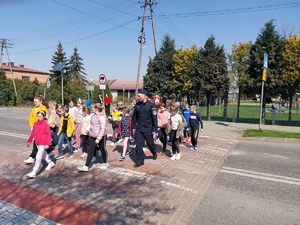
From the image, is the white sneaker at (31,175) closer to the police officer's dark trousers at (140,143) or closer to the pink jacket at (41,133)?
the pink jacket at (41,133)

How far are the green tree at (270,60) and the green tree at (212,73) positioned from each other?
2.06 m

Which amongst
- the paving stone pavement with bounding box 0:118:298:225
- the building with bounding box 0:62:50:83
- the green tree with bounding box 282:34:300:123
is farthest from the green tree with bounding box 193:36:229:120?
the building with bounding box 0:62:50:83

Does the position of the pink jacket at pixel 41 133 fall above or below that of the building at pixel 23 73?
below

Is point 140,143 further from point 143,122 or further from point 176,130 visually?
point 176,130

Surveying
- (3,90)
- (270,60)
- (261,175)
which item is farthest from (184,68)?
(3,90)

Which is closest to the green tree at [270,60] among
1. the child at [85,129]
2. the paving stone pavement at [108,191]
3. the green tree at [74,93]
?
the paving stone pavement at [108,191]

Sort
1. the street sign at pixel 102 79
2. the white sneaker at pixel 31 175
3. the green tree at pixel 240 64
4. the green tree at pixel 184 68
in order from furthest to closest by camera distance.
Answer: the green tree at pixel 184 68 → the green tree at pixel 240 64 → the street sign at pixel 102 79 → the white sneaker at pixel 31 175

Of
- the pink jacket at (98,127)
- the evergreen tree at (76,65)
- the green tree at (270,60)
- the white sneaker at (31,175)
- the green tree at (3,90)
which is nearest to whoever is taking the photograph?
the white sneaker at (31,175)

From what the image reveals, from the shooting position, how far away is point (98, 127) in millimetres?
5660

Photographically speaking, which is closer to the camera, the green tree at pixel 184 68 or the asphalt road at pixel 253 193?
the asphalt road at pixel 253 193

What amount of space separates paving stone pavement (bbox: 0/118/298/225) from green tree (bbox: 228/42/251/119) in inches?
471

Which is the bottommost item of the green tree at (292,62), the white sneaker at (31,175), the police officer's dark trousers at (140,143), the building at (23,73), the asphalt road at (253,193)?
the asphalt road at (253,193)

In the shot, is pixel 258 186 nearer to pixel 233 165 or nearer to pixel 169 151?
pixel 233 165

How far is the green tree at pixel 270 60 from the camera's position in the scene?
1572cm
